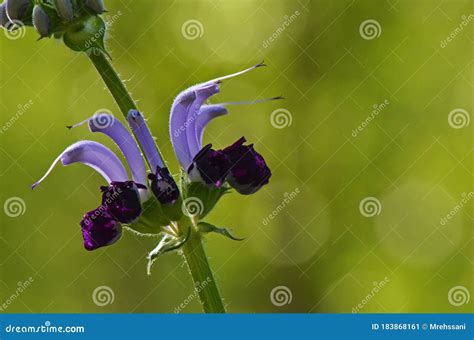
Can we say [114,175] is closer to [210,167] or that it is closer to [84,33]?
[210,167]

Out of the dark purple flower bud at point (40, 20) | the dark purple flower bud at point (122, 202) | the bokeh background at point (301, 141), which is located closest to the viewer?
the dark purple flower bud at point (40, 20)

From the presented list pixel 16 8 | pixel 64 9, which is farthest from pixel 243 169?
pixel 16 8

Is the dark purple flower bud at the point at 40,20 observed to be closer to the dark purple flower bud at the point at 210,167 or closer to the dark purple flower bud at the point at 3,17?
the dark purple flower bud at the point at 3,17

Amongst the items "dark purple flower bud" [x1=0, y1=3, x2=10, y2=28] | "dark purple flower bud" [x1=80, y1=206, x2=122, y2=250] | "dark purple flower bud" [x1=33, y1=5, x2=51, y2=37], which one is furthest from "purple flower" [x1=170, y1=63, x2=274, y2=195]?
"dark purple flower bud" [x1=0, y1=3, x2=10, y2=28]

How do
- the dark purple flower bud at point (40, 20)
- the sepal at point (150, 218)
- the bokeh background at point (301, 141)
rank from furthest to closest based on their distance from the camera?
the bokeh background at point (301, 141) < the sepal at point (150, 218) < the dark purple flower bud at point (40, 20)

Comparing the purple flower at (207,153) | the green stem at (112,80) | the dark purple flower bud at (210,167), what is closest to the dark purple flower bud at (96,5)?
the green stem at (112,80)

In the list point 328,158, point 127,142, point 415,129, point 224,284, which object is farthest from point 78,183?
point 127,142

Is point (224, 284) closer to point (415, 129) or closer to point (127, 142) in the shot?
point (415, 129)
